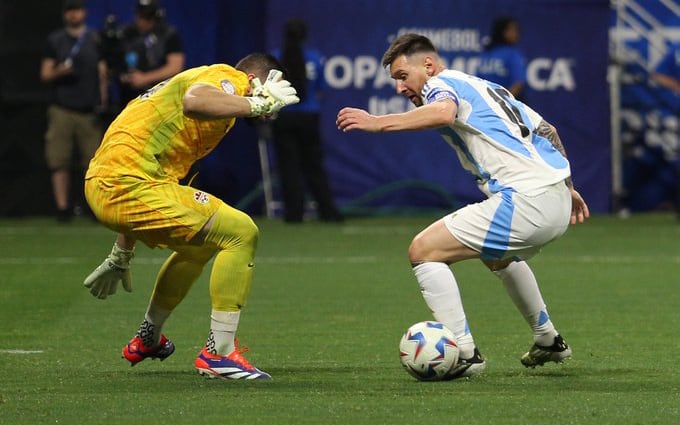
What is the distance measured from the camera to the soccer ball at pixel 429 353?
7352mm

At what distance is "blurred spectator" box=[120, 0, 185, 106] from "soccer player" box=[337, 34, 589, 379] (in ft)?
33.0

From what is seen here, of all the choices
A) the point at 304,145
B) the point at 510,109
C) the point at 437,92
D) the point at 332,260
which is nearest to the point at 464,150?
the point at 510,109

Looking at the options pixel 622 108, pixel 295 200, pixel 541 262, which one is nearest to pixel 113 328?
pixel 541 262

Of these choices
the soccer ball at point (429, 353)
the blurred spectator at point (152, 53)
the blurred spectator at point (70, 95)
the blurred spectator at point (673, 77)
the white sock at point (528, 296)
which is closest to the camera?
the soccer ball at point (429, 353)

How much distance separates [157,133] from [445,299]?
1.68m

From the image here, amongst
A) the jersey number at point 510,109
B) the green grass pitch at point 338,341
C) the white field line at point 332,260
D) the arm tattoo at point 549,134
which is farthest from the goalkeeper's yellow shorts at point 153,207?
the white field line at point 332,260

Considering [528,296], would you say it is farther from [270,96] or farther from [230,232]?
[270,96]

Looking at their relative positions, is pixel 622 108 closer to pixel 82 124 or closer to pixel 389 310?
pixel 82 124

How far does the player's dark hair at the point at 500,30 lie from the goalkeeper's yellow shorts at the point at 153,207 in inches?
424

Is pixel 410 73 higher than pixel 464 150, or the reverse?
pixel 410 73

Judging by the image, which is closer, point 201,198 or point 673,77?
point 201,198

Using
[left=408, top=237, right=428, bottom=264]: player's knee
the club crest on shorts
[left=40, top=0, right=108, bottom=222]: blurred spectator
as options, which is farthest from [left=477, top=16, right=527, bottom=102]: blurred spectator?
the club crest on shorts

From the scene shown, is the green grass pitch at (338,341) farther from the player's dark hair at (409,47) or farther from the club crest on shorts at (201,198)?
the player's dark hair at (409,47)

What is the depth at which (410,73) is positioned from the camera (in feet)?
25.3
